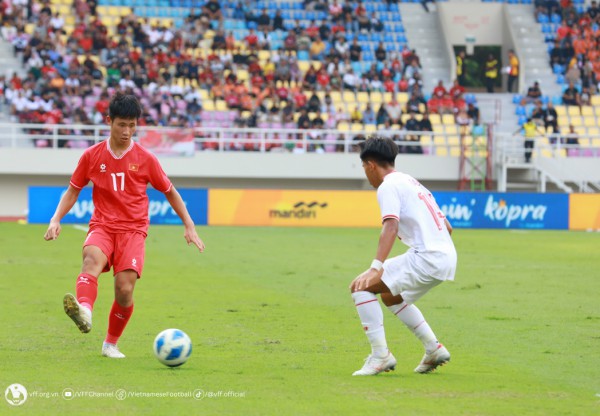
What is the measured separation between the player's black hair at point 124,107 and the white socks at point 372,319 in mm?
2326

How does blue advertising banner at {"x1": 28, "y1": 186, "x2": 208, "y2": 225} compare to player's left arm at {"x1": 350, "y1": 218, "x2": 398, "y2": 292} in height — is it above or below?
below

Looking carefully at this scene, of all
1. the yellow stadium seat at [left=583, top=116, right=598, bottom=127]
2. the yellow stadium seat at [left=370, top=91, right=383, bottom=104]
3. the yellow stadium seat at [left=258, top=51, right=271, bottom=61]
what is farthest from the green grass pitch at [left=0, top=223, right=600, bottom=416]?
the yellow stadium seat at [left=583, top=116, right=598, bottom=127]

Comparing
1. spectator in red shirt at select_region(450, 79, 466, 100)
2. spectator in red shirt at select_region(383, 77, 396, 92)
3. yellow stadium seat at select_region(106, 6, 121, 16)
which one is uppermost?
yellow stadium seat at select_region(106, 6, 121, 16)

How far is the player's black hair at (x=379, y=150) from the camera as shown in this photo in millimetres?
8391

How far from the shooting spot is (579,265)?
20.9 m

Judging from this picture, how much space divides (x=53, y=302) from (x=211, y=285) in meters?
3.09

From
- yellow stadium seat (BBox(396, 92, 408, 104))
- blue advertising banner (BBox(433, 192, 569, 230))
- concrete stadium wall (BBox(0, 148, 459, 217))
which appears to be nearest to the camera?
blue advertising banner (BBox(433, 192, 569, 230))

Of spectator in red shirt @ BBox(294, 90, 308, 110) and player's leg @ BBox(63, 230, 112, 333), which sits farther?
spectator in red shirt @ BBox(294, 90, 308, 110)

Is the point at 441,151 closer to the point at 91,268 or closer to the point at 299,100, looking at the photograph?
the point at 299,100

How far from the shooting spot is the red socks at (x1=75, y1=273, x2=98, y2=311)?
8.98m

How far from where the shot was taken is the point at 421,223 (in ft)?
27.9

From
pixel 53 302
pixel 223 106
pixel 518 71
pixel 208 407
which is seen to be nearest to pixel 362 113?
pixel 223 106

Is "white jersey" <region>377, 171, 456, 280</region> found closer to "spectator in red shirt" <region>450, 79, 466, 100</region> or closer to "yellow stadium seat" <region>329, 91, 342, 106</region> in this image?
"yellow stadium seat" <region>329, 91, 342, 106</region>

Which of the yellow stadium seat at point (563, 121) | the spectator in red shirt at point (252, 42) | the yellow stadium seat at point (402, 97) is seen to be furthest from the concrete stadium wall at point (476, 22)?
the spectator in red shirt at point (252, 42)
